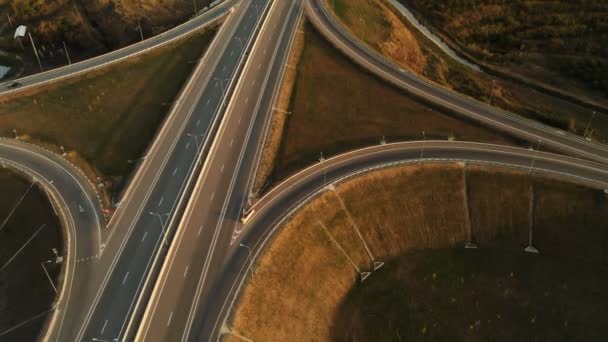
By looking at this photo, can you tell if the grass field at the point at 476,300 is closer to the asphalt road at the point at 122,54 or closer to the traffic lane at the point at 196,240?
the traffic lane at the point at 196,240

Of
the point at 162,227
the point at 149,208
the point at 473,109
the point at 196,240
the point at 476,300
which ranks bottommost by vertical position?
the point at 196,240

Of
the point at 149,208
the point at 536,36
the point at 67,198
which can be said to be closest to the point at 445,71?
the point at 536,36

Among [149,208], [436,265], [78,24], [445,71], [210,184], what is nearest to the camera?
[149,208]

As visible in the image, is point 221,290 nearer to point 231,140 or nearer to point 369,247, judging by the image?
point 369,247

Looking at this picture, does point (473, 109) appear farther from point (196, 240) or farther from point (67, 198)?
point (67, 198)

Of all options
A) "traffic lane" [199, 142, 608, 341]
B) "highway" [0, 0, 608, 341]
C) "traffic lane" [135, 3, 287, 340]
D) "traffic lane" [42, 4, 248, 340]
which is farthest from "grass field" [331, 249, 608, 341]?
"traffic lane" [42, 4, 248, 340]

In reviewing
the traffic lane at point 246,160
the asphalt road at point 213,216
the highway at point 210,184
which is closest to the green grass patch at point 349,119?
the highway at point 210,184

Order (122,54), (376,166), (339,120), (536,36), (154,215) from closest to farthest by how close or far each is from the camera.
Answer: (154,215)
(376,166)
(339,120)
(122,54)
(536,36)

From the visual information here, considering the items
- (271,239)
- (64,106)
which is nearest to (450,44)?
(271,239)
